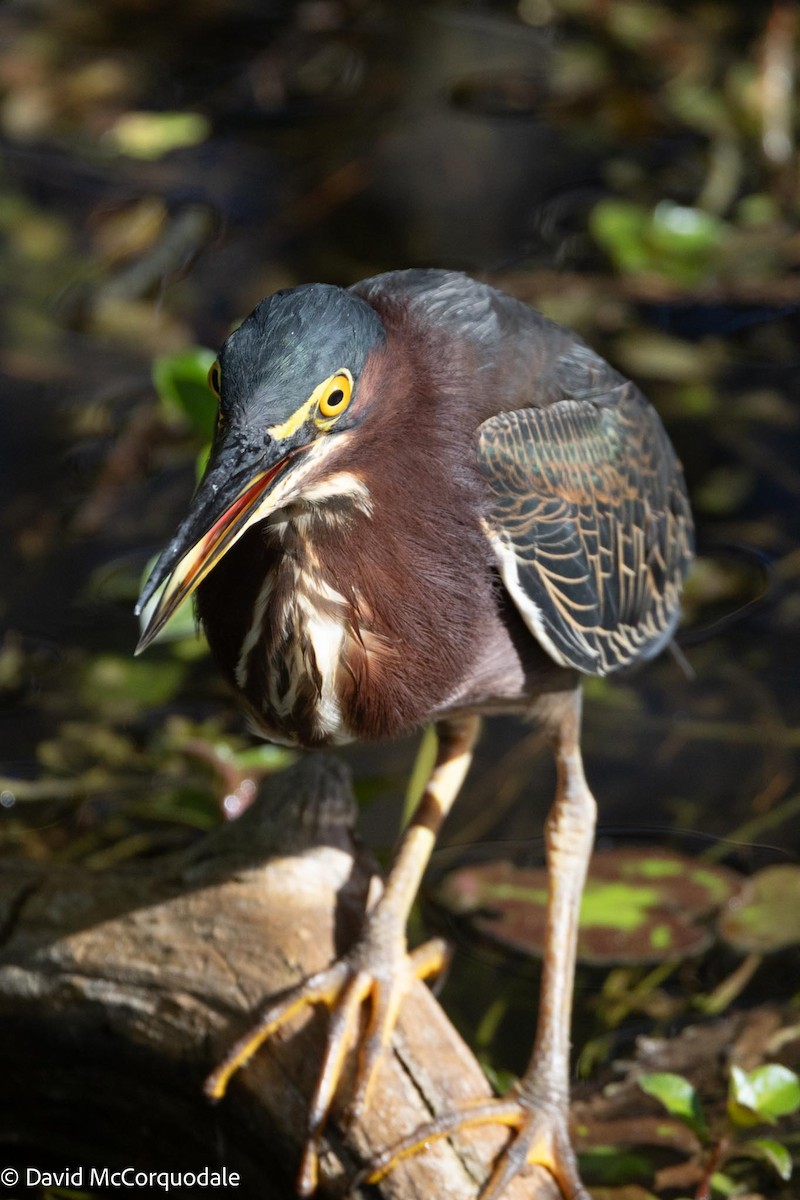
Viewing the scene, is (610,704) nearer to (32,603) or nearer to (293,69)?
(32,603)

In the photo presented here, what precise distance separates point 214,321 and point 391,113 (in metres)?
1.51

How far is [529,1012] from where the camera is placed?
10.7 ft

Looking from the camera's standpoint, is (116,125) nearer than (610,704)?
No

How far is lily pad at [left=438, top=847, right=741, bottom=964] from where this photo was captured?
11.0 feet

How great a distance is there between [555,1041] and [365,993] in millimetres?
398

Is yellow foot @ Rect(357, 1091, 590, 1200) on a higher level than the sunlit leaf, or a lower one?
lower

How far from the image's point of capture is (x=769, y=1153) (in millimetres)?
2727

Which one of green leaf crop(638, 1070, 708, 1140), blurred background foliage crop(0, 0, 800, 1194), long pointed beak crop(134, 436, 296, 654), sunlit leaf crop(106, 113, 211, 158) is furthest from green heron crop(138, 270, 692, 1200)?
sunlit leaf crop(106, 113, 211, 158)

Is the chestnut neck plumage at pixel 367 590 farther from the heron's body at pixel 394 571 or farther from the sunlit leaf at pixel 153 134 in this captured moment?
the sunlit leaf at pixel 153 134

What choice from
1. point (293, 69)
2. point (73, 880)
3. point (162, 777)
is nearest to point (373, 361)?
point (73, 880)

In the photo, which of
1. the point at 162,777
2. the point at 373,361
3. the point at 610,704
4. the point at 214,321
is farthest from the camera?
the point at 214,321
